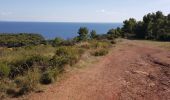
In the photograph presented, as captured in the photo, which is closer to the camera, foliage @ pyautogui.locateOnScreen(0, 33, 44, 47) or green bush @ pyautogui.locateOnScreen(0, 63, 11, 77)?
green bush @ pyautogui.locateOnScreen(0, 63, 11, 77)

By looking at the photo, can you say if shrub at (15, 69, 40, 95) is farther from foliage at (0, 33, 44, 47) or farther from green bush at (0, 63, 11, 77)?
foliage at (0, 33, 44, 47)

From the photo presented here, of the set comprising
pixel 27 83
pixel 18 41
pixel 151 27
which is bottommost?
pixel 18 41

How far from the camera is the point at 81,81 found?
37.0ft

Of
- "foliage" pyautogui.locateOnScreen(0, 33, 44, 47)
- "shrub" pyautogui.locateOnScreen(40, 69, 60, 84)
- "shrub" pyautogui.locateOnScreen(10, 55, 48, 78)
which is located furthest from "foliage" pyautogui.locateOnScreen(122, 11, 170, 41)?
"shrub" pyautogui.locateOnScreen(40, 69, 60, 84)

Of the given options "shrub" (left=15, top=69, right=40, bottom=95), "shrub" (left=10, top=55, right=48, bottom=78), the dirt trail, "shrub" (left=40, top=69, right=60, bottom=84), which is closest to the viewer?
the dirt trail

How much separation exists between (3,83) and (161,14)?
42975 mm

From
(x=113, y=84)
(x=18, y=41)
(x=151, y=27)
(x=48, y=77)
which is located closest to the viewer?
(x=48, y=77)

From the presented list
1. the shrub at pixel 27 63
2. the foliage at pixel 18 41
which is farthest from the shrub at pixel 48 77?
the foliage at pixel 18 41

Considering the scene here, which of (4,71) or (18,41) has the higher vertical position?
(4,71)

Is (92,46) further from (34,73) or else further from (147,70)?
(34,73)

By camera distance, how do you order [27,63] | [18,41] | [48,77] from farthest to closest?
[18,41] < [27,63] < [48,77]

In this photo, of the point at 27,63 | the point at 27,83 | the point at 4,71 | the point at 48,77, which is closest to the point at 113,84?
the point at 48,77

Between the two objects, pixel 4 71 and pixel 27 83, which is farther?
pixel 4 71

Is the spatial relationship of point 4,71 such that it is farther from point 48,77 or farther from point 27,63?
point 27,63
